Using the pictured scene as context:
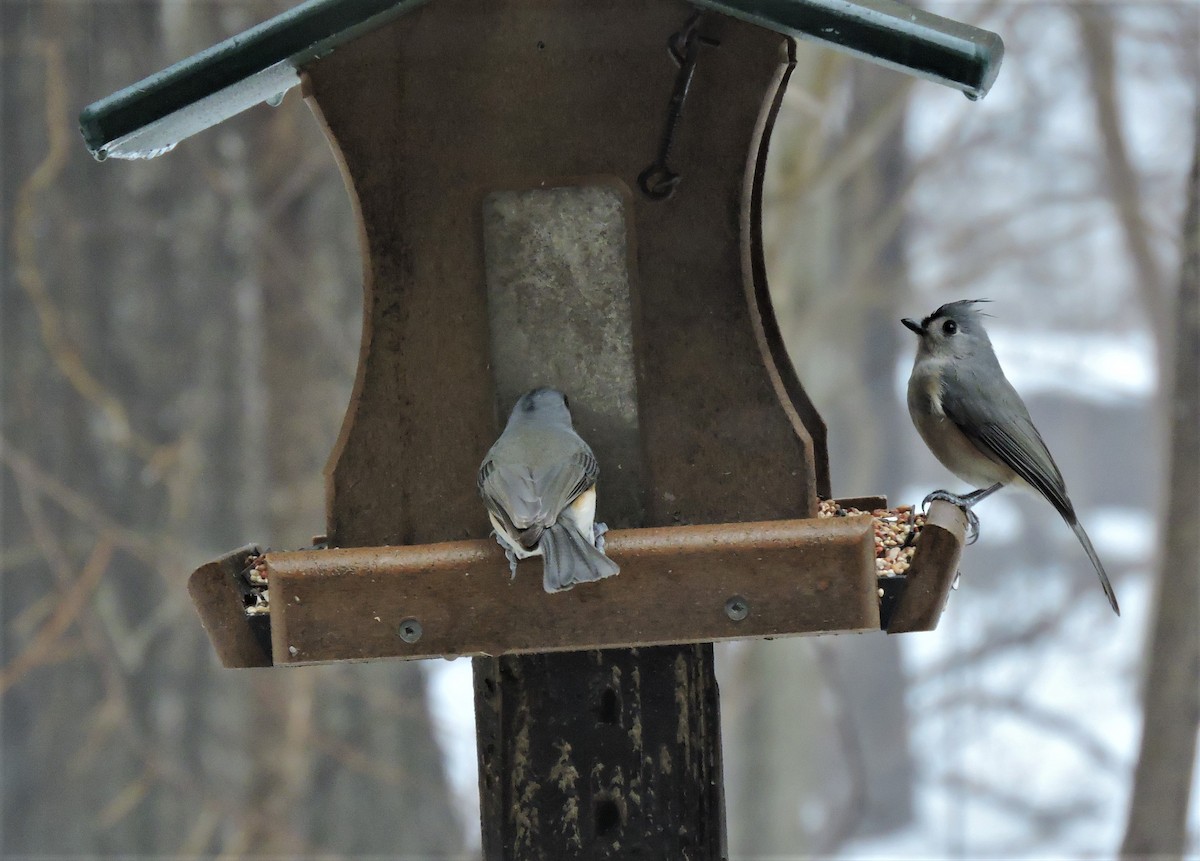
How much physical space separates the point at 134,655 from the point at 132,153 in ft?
12.3

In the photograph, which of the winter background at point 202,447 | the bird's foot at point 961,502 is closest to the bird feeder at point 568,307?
the bird's foot at point 961,502

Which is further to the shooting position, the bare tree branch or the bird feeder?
the bare tree branch

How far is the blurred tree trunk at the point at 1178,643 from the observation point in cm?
520

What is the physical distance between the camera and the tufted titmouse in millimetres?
3922

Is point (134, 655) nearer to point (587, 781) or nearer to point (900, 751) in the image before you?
point (587, 781)

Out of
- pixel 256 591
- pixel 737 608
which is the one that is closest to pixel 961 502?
pixel 737 608

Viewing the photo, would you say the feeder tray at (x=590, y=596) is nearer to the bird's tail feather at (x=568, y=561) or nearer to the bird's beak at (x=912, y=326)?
the bird's tail feather at (x=568, y=561)

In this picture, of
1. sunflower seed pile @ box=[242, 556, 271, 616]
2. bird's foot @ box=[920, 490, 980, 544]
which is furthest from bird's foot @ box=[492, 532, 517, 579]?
bird's foot @ box=[920, 490, 980, 544]

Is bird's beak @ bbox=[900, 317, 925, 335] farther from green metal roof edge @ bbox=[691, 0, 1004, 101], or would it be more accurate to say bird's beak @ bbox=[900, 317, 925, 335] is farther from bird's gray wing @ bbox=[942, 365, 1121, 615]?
green metal roof edge @ bbox=[691, 0, 1004, 101]

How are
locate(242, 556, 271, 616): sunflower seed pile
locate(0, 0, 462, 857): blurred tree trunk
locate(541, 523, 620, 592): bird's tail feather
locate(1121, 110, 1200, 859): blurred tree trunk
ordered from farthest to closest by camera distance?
locate(0, 0, 462, 857): blurred tree trunk → locate(1121, 110, 1200, 859): blurred tree trunk → locate(242, 556, 271, 616): sunflower seed pile → locate(541, 523, 620, 592): bird's tail feather

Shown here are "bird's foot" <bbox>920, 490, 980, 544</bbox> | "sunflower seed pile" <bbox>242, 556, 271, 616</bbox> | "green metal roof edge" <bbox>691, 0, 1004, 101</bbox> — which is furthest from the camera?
"bird's foot" <bbox>920, 490, 980, 544</bbox>

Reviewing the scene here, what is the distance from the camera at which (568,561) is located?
2285 mm

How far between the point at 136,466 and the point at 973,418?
A: 3.86 m

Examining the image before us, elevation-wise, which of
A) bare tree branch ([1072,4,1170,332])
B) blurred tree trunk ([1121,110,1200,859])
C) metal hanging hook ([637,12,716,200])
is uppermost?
bare tree branch ([1072,4,1170,332])
